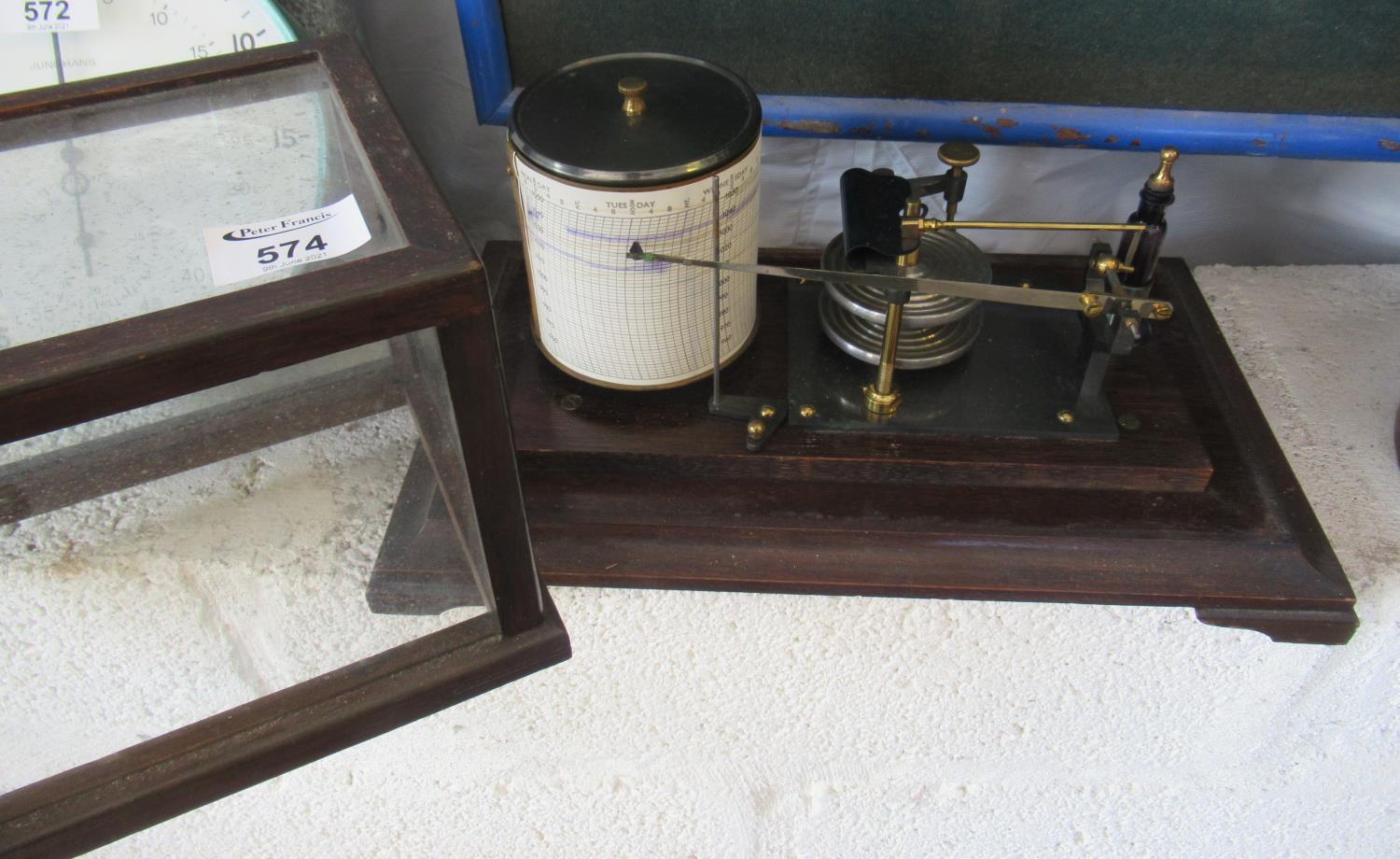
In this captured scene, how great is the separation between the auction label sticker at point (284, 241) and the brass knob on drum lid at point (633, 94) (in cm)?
20

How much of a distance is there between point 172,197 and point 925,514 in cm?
45

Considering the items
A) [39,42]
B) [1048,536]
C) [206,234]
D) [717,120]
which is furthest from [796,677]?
[39,42]

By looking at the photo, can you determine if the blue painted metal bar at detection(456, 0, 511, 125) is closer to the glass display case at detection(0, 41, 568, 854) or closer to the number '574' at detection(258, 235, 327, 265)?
the glass display case at detection(0, 41, 568, 854)

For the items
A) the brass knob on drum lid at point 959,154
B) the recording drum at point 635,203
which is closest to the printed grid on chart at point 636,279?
the recording drum at point 635,203

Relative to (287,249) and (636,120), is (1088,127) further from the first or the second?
(287,249)

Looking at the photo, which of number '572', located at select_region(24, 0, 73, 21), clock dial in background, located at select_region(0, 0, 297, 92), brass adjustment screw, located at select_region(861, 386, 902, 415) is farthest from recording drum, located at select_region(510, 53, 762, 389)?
number '572', located at select_region(24, 0, 73, 21)

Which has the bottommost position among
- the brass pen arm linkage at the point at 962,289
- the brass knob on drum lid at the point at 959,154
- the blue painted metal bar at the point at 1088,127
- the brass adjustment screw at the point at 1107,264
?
the brass adjustment screw at the point at 1107,264

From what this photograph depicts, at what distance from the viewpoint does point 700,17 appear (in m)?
0.74

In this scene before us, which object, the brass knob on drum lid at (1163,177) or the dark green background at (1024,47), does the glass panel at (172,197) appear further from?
the brass knob on drum lid at (1163,177)

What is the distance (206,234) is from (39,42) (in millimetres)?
343

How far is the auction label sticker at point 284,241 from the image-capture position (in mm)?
447

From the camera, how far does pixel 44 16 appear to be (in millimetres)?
690

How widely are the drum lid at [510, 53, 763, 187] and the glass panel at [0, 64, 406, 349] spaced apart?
0.42 ft

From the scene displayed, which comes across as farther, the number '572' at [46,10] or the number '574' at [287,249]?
the number '572' at [46,10]
